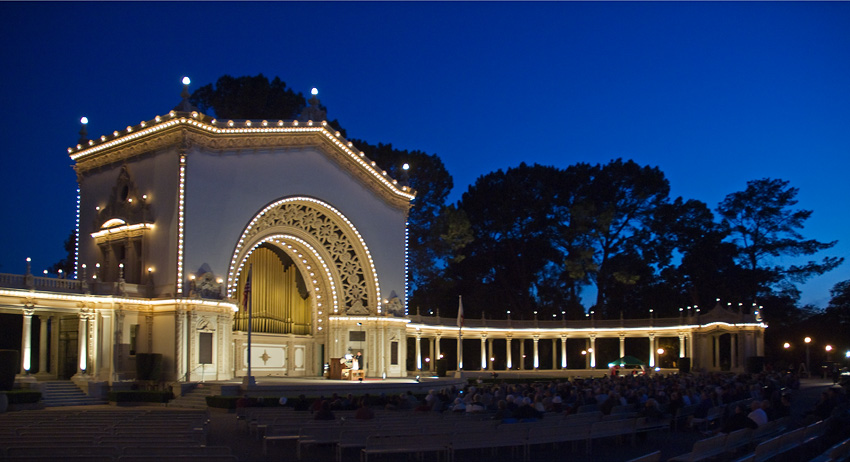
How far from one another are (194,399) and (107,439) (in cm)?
1835

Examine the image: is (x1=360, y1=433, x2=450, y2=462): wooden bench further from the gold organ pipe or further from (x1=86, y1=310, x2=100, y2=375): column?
the gold organ pipe

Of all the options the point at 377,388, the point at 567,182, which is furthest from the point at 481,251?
the point at 377,388

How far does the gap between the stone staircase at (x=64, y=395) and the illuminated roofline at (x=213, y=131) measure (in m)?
11.0

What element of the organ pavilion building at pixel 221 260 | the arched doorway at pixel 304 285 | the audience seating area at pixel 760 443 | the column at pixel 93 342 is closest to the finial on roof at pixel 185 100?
the organ pavilion building at pixel 221 260

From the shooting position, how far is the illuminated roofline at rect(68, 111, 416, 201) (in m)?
33.5

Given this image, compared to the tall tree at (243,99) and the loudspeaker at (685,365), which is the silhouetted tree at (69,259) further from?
the loudspeaker at (685,365)

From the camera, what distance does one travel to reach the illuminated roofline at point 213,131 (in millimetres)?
33469

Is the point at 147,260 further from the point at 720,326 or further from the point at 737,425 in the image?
the point at 720,326

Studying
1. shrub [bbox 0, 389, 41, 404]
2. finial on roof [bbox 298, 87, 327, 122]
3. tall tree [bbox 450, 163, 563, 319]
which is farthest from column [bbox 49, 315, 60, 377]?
tall tree [bbox 450, 163, 563, 319]

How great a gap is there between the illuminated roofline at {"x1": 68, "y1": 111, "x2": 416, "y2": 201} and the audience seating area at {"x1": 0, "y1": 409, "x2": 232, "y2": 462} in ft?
58.9

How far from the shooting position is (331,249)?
41.4 m

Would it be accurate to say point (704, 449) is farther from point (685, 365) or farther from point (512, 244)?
point (512, 244)

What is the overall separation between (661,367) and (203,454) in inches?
2121

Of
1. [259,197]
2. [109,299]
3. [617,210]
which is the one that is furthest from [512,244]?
[109,299]
